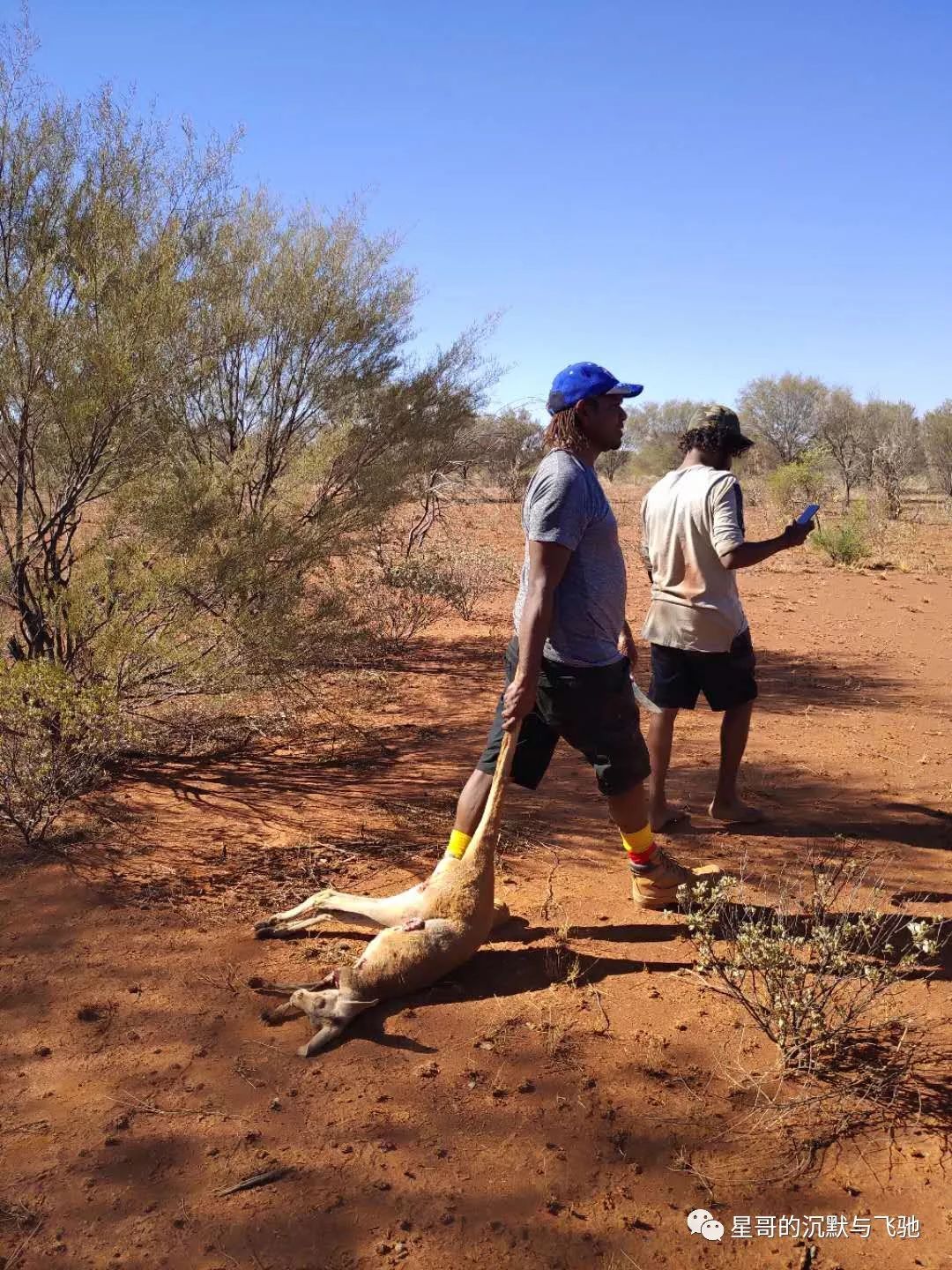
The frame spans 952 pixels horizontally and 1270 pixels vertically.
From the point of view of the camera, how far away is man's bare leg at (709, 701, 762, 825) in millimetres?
4238

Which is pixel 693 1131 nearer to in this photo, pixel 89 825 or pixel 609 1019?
pixel 609 1019

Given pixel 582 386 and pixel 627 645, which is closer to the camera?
pixel 582 386

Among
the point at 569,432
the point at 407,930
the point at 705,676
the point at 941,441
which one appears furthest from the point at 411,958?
the point at 941,441

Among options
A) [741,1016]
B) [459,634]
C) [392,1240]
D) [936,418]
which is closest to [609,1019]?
[741,1016]

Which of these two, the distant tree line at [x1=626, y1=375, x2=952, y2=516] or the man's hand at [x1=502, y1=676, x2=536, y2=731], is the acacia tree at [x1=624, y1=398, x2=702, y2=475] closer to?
the distant tree line at [x1=626, y1=375, x2=952, y2=516]

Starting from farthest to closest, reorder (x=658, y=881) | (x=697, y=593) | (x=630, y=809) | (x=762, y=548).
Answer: (x=697, y=593), (x=762, y=548), (x=658, y=881), (x=630, y=809)

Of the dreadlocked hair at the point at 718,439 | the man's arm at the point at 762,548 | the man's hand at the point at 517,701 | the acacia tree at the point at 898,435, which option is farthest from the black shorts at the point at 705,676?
the acacia tree at the point at 898,435

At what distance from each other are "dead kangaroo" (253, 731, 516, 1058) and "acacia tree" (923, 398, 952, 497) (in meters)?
29.6

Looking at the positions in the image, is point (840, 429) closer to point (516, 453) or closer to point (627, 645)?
point (516, 453)

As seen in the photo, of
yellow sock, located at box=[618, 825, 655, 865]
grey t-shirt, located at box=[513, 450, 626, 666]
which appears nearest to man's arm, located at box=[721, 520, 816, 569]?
grey t-shirt, located at box=[513, 450, 626, 666]

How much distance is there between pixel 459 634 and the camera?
1032cm

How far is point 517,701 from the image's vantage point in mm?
3033

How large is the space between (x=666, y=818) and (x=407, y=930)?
1688mm

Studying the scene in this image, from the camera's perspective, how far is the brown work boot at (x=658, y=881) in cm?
341
